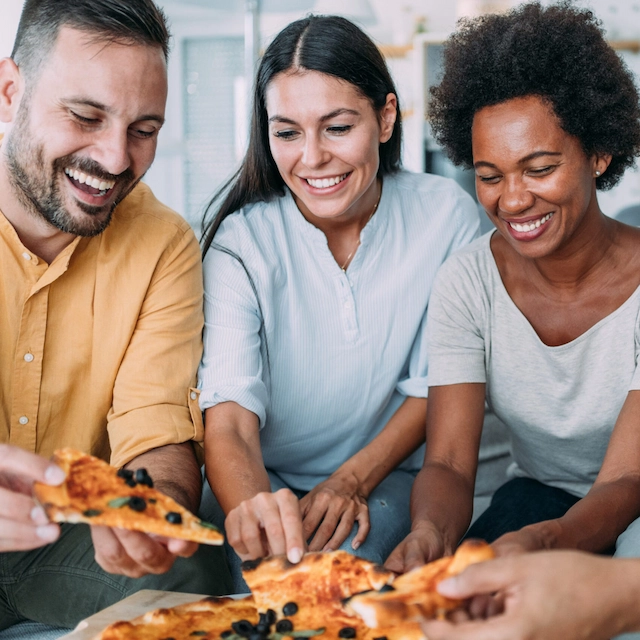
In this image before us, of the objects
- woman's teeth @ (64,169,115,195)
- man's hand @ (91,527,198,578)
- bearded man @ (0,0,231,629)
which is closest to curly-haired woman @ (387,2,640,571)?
man's hand @ (91,527,198,578)

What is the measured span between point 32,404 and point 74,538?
0.31 metres

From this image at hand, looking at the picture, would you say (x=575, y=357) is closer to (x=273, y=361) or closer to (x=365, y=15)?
(x=273, y=361)

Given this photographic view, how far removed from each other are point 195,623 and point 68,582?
526 mm

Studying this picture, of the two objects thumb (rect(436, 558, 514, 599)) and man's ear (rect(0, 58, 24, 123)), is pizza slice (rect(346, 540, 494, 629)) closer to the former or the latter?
thumb (rect(436, 558, 514, 599))

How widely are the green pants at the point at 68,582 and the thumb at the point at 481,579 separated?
0.81 m

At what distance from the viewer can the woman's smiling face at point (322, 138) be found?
2.04 metres

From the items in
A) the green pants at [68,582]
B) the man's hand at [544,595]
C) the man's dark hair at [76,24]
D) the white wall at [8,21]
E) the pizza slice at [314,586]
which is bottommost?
the green pants at [68,582]

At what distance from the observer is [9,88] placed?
71.2 inches

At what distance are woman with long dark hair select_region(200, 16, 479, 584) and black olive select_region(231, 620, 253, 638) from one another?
0.59 meters

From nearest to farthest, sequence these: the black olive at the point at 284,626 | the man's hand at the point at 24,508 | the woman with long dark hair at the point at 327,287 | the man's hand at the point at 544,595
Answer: the man's hand at the point at 544,595, the man's hand at the point at 24,508, the black olive at the point at 284,626, the woman with long dark hair at the point at 327,287

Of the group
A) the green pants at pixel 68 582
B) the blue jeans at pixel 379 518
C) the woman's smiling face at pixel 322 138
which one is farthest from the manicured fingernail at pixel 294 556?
the woman's smiling face at pixel 322 138

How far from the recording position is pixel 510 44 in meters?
1.88

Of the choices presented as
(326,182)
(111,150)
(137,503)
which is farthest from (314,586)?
(326,182)

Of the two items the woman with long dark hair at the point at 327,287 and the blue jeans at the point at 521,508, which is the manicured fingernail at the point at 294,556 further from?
the blue jeans at the point at 521,508
